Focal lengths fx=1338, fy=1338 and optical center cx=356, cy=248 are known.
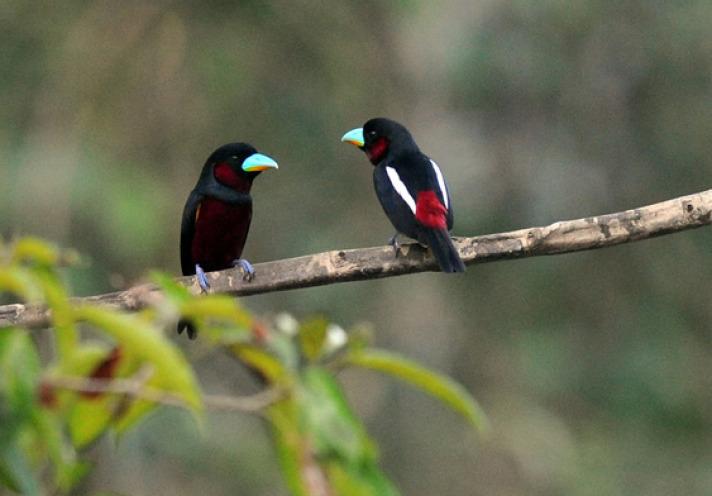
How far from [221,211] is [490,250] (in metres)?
1.47

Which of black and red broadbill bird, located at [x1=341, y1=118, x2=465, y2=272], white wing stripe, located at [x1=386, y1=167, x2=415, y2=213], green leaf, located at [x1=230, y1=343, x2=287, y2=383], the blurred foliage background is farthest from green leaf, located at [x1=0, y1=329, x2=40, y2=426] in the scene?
the blurred foliage background

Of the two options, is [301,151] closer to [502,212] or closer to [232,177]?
[502,212]

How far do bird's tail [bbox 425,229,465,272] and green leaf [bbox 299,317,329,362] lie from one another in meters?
2.34

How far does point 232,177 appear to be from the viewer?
15.4 feet

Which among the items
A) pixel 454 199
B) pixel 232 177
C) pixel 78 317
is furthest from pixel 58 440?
pixel 454 199

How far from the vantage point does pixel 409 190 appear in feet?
13.3

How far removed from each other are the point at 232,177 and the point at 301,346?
11.8 ft

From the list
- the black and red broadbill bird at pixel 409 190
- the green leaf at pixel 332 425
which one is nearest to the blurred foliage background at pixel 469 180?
the black and red broadbill bird at pixel 409 190

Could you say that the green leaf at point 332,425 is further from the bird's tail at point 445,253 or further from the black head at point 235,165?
the black head at point 235,165

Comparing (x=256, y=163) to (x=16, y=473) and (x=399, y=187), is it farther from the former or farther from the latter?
(x=16, y=473)

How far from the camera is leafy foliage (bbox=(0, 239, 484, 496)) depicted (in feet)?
3.24

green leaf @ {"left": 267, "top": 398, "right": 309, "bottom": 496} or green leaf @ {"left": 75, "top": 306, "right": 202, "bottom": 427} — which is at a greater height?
green leaf @ {"left": 75, "top": 306, "right": 202, "bottom": 427}

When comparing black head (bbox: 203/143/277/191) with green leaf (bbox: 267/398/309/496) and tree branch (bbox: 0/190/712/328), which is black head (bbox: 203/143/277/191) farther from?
green leaf (bbox: 267/398/309/496)

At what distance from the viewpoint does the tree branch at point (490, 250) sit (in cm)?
337
